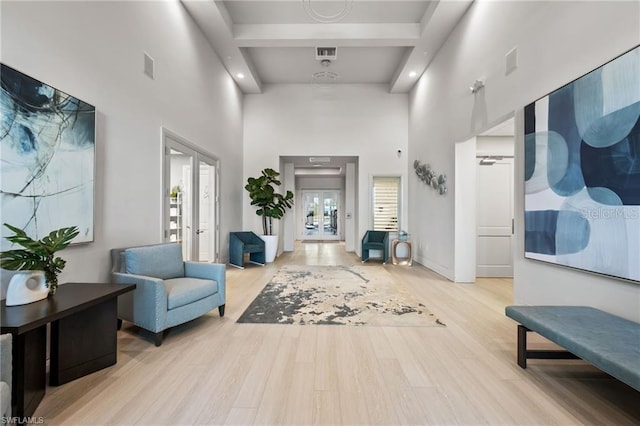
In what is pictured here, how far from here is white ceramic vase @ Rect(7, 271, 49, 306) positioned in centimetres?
178

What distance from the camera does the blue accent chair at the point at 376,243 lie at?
6.76 meters

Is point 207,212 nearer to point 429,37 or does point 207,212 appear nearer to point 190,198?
point 190,198

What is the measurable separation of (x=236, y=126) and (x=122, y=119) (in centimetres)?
405

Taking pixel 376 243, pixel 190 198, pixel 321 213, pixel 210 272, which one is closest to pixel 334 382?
pixel 210 272

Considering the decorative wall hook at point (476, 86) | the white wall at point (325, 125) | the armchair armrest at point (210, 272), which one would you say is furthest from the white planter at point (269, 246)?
the decorative wall hook at point (476, 86)

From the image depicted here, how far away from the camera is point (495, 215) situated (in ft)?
16.9

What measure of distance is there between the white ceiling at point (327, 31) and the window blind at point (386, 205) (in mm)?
2653

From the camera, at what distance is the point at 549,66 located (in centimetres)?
287

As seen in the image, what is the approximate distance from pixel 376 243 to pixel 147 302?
5245mm

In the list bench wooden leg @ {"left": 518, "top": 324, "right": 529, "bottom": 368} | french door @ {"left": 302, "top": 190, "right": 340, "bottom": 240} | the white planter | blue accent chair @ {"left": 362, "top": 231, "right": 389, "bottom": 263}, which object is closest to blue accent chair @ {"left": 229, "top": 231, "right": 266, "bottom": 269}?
the white planter

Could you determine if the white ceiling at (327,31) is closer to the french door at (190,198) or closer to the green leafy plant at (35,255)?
the french door at (190,198)

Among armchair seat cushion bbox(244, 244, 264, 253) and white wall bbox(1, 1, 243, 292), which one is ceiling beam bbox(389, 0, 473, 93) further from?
armchair seat cushion bbox(244, 244, 264, 253)

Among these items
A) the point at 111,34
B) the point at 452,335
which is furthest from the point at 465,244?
the point at 111,34

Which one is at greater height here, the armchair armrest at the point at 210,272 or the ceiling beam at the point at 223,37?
the ceiling beam at the point at 223,37
